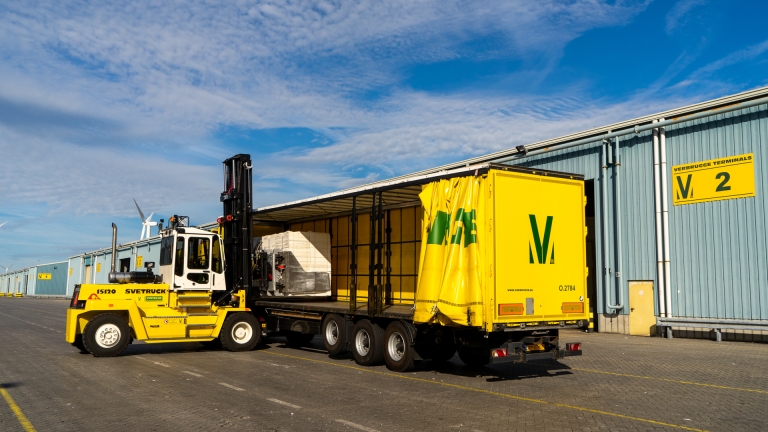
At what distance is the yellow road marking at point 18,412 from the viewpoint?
7.71 m

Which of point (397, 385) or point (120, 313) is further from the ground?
point (120, 313)

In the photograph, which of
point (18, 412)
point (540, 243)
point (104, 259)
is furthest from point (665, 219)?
point (104, 259)

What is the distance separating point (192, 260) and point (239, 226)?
1.74m

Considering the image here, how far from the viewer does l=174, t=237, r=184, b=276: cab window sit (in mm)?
15609

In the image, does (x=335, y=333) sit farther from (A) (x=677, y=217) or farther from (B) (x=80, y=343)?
(A) (x=677, y=217)

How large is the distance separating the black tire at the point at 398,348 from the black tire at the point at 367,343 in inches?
8.4

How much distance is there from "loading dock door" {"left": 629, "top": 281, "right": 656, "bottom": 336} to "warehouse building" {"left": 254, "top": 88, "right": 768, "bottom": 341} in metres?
0.03

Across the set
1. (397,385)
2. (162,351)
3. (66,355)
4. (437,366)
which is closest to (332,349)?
(437,366)

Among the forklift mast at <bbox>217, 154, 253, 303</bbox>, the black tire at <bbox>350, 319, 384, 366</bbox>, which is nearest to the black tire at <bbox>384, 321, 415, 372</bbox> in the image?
the black tire at <bbox>350, 319, 384, 366</bbox>

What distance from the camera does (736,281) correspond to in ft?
62.1

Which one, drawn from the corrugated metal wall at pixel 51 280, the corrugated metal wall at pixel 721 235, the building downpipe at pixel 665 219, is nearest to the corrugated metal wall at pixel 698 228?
the corrugated metal wall at pixel 721 235

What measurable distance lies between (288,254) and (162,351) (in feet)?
13.1

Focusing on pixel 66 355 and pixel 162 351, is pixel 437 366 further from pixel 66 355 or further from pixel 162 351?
pixel 66 355

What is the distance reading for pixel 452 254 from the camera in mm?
11094
